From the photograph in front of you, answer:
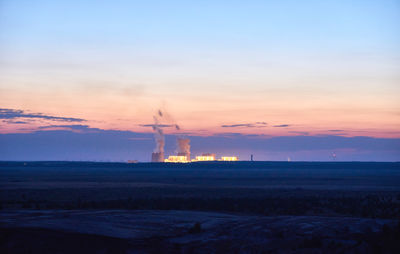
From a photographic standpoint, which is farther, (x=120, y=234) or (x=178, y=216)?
(x=178, y=216)

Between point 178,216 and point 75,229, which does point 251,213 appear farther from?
point 75,229

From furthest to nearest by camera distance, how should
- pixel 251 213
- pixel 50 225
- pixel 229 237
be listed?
pixel 251 213 → pixel 50 225 → pixel 229 237

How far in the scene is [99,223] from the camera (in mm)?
22531

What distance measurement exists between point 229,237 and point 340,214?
1346 centimetres

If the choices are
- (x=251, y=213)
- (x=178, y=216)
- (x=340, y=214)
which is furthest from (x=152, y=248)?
(x=340, y=214)

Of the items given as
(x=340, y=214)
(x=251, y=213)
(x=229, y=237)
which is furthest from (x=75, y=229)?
(x=340, y=214)

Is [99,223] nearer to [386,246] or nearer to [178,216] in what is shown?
[178,216]

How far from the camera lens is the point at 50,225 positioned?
70.2ft

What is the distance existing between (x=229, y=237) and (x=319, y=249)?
358 cm

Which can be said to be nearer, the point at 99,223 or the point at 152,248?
the point at 152,248

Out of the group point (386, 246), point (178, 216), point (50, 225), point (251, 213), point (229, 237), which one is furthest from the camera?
point (251, 213)

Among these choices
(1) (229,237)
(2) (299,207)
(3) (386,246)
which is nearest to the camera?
(3) (386,246)

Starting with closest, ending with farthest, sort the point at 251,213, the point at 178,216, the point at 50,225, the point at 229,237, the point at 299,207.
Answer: the point at 229,237 < the point at 50,225 < the point at 178,216 < the point at 251,213 < the point at 299,207

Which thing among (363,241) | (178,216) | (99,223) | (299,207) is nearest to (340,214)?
(299,207)
